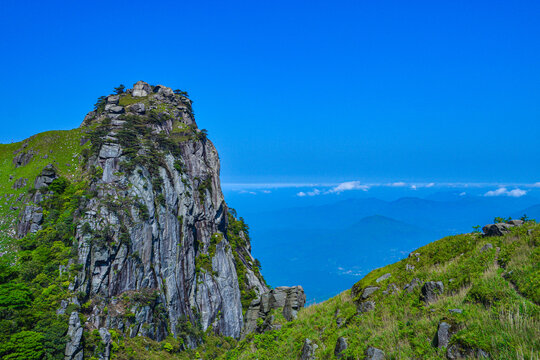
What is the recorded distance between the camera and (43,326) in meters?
28.0

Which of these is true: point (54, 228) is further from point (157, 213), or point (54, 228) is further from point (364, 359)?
point (364, 359)

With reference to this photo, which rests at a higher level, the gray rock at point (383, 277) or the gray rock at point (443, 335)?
the gray rock at point (383, 277)

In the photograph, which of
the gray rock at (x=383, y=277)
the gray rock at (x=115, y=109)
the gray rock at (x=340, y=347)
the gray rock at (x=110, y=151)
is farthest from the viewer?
the gray rock at (x=115, y=109)

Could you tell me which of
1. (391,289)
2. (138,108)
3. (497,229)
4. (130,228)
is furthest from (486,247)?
(138,108)

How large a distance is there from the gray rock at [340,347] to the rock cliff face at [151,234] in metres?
34.8

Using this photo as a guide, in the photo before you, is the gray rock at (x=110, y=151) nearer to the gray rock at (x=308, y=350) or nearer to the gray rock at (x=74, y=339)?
the gray rock at (x=74, y=339)

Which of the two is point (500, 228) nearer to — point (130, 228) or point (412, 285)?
point (412, 285)

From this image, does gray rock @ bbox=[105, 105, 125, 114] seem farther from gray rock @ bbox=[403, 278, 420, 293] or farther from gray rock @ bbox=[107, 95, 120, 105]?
gray rock @ bbox=[403, 278, 420, 293]

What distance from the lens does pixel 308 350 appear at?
1085 cm

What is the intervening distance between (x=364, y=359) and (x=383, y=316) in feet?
8.22

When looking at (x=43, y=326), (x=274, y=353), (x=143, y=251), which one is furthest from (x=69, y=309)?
(x=274, y=353)

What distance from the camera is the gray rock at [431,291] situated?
9391 millimetres

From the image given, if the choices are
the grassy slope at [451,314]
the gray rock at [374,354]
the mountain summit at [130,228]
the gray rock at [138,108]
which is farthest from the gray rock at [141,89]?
the gray rock at [374,354]

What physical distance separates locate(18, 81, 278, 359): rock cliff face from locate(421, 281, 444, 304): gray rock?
3829 centimetres
